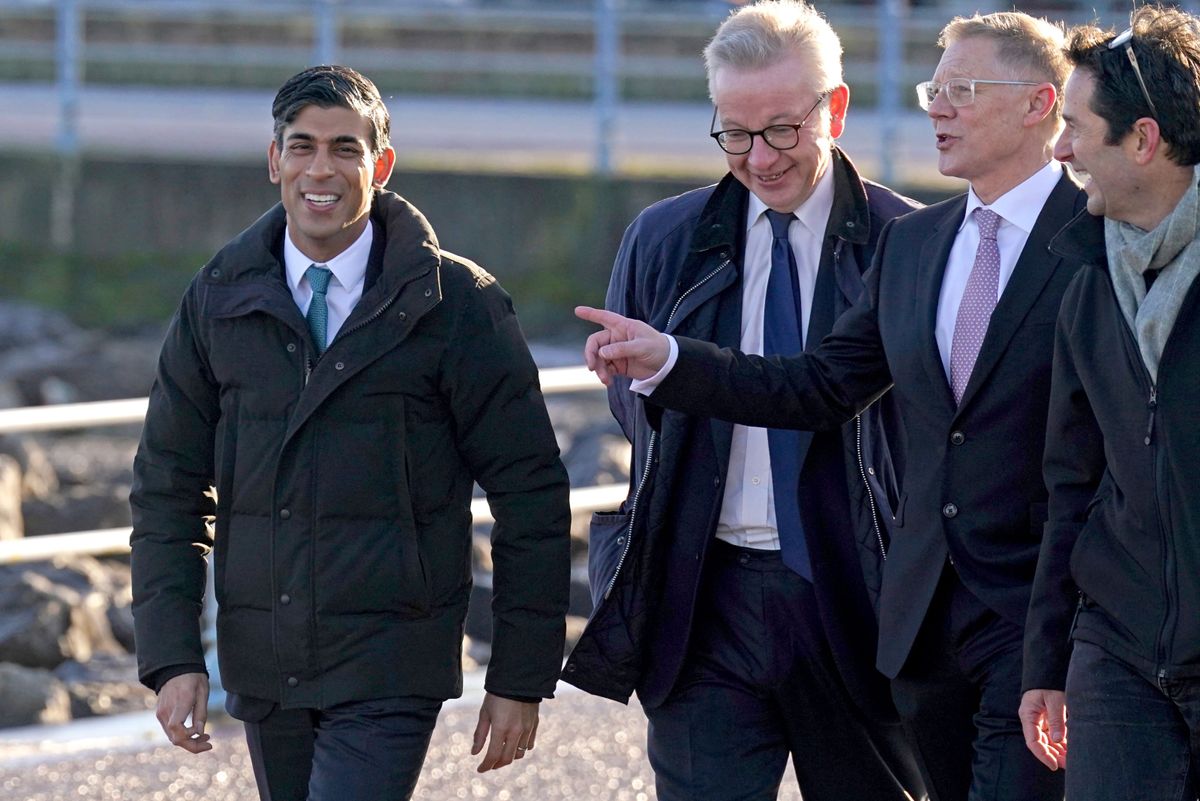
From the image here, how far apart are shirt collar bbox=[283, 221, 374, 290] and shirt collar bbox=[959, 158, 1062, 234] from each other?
1266 millimetres

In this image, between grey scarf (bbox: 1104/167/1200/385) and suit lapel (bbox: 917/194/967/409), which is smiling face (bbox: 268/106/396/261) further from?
grey scarf (bbox: 1104/167/1200/385)

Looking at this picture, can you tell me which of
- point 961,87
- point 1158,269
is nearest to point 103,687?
point 961,87

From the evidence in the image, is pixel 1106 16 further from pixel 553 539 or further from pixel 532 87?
pixel 553 539

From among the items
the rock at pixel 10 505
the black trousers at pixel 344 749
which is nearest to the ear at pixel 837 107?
the black trousers at pixel 344 749

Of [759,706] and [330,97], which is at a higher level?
[330,97]

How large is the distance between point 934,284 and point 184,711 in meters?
1.73

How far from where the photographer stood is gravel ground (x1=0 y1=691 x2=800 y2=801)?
6.03 meters

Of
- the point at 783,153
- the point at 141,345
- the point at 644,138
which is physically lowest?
the point at 141,345

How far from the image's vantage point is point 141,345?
19594 mm

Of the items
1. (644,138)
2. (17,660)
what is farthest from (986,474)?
(644,138)

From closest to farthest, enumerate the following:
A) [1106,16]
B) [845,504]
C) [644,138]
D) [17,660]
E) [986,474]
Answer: [986,474]
[845,504]
[17,660]
[644,138]
[1106,16]

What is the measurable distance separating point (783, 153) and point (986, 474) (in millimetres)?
883

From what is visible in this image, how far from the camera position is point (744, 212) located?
4723mm

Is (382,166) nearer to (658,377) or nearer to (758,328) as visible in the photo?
→ (658,377)
